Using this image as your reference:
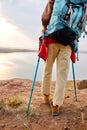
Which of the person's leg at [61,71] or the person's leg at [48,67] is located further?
the person's leg at [48,67]

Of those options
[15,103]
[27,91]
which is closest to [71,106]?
[15,103]

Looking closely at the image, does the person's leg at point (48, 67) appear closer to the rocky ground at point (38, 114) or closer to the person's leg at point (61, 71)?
the person's leg at point (61, 71)

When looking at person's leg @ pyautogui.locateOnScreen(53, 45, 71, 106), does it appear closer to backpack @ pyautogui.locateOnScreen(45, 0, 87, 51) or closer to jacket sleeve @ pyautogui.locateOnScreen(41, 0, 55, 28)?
backpack @ pyautogui.locateOnScreen(45, 0, 87, 51)

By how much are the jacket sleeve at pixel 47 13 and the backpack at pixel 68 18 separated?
0.63ft

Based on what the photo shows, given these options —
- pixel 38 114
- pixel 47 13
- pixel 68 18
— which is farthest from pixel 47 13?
pixel 38 114

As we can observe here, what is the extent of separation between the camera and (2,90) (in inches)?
403

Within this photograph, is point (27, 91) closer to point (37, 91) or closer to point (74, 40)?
point (37, 91)

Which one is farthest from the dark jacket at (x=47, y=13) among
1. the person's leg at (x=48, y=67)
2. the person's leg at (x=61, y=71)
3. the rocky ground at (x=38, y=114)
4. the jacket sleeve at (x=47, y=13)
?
the rocky ground at (x=38, y=114)

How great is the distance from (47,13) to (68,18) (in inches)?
21.1

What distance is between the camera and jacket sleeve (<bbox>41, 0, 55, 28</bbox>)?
796 centimetres

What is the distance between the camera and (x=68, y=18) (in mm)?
7645

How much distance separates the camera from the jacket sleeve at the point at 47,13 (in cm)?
796

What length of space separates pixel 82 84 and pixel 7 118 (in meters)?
3.25

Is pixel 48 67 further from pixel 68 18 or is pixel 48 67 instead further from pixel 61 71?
pixel 68 18
